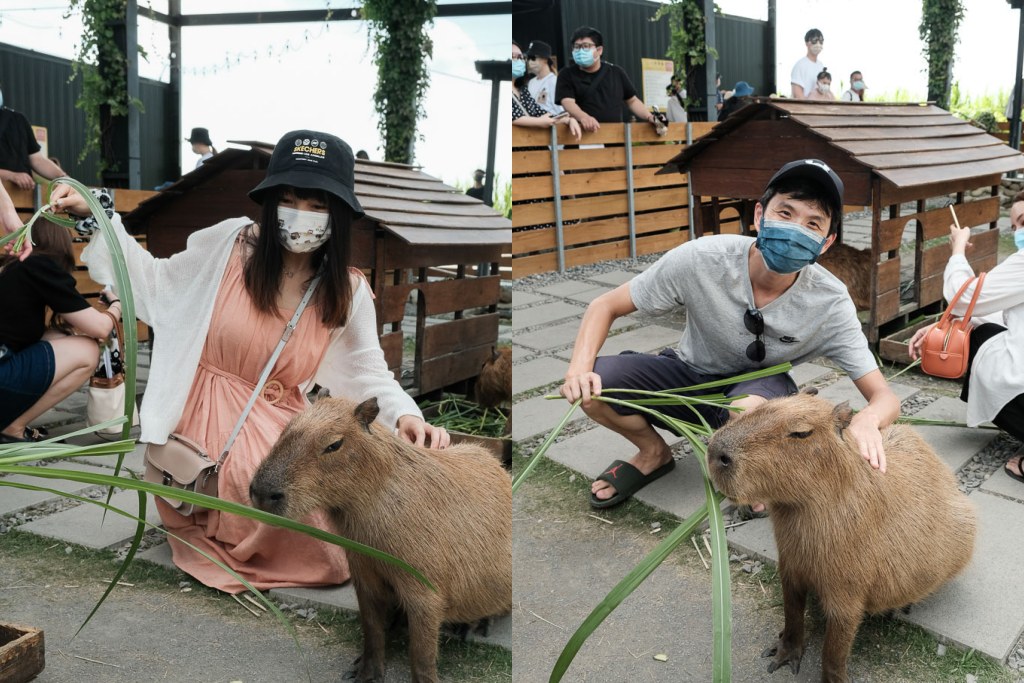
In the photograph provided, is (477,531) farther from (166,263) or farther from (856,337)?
(856,337)

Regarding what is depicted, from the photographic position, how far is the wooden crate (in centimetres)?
175

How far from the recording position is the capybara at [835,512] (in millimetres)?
1742

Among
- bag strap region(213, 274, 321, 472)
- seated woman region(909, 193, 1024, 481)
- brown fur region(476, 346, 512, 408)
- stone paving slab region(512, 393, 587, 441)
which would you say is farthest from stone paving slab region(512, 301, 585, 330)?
bag strap region(213, 274, 321, 472)

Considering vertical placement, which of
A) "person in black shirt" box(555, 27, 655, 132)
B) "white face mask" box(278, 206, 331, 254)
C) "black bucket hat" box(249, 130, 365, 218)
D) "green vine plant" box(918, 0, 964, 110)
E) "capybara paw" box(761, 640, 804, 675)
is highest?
"green vine plant" box(918, 0, 964, 110)

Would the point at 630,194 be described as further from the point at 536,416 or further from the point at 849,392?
the point at 536,416

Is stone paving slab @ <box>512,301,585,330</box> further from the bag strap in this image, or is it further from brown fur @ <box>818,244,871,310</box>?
the bag strap

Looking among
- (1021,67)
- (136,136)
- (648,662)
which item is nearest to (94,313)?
(136,136)

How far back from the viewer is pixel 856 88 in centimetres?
620

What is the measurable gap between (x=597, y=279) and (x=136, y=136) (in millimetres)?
3576

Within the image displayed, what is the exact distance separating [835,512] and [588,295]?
3.74 m

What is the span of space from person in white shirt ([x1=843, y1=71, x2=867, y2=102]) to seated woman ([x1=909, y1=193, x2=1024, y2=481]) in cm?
285

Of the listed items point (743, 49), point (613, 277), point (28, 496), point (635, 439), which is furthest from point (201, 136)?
point (743, 49)

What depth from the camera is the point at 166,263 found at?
218cm

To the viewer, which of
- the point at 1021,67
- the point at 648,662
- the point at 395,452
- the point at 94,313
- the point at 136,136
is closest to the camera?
the point at 395,452
